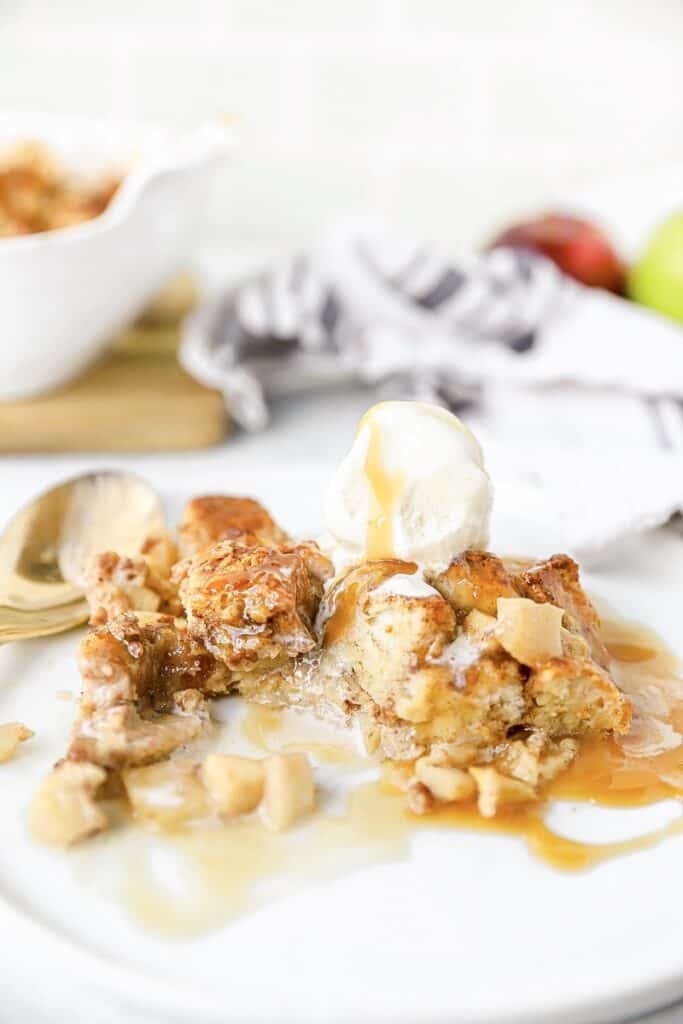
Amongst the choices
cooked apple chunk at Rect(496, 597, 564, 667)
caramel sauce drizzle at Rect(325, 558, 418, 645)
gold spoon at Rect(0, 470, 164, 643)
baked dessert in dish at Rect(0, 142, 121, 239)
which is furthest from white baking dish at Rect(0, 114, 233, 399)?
cooked apple chunk at Rect(496, 597, 564, 667)

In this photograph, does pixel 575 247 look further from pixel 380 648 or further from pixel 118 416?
pixel 380 648

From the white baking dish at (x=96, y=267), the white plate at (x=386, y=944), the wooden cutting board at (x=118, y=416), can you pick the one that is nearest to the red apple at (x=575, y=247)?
the white baking dish at (x=96, y=267)

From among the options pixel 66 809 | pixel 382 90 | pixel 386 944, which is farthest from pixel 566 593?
pixel 382 90

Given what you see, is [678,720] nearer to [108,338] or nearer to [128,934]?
[128,934]

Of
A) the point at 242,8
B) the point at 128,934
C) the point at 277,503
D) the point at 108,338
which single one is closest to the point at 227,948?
the point at 128,934

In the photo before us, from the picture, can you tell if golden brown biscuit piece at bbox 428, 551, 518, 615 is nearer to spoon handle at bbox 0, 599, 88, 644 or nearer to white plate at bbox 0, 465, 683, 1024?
white plate at bbox 0, 465, 683, 1024

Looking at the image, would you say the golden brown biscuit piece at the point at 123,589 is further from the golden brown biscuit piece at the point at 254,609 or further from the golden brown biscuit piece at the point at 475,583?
the golden brown biscuit piece at the point at 475,583
